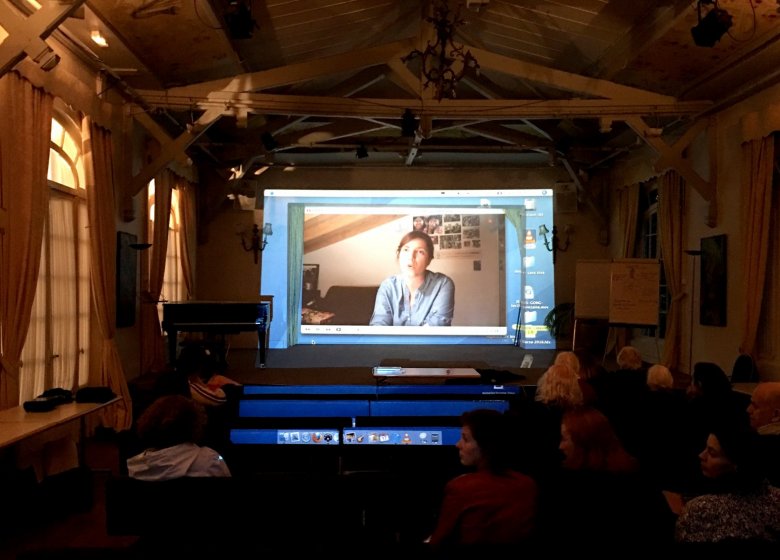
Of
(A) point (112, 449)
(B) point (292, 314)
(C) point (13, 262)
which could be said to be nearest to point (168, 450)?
(C) point (13, 262)

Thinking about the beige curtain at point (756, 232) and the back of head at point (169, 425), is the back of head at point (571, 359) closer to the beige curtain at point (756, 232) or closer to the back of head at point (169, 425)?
the back of head at point (169, 425)

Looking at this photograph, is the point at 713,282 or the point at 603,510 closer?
the point at 603,510

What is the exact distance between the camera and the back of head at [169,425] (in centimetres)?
222

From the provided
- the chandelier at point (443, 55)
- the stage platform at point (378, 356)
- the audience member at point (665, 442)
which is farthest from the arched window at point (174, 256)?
the audience member at point (665, 442)

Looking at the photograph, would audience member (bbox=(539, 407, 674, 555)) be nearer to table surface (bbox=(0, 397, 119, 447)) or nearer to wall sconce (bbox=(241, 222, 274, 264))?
table surface (bbox=(0, 397, 119, 447))

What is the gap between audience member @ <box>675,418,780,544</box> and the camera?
5.73 feet

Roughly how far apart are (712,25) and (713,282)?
3.27 metres

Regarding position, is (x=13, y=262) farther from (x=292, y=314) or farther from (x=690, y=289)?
(x=690, y=289)

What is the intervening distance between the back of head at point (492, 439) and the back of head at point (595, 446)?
44 cm

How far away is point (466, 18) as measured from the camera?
7.13 metres

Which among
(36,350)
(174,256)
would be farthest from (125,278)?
(174,256)

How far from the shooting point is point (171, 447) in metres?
2.22

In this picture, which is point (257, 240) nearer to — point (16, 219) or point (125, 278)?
point (125, 278)

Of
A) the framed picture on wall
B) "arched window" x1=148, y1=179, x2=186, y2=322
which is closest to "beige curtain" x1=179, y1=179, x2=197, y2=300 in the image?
"arched window" x1=148, y1=179, x2=186, y2=322
